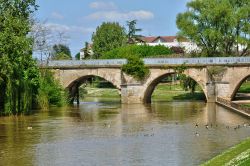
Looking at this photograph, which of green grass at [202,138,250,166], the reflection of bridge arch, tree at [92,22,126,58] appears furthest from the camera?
tree at [92,22,126,58]

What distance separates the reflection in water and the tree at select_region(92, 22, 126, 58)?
218 ft

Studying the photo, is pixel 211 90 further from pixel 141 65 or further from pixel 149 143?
pixel 149 143

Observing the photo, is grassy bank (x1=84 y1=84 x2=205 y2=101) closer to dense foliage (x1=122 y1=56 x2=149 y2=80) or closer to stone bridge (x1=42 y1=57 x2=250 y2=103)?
stone bridge (x1=42 y1=57 x2=250 y2=103)

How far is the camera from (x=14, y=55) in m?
42.4

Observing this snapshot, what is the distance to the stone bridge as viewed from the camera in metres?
62.6

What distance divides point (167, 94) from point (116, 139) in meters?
54.2

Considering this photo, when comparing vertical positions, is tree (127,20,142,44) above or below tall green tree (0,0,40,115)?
above

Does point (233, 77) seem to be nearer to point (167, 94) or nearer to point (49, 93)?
point (49, 93)

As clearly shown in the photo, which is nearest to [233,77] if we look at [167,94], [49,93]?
[49,93]

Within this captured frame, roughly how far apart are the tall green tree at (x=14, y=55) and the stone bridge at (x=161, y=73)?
16.2 metres

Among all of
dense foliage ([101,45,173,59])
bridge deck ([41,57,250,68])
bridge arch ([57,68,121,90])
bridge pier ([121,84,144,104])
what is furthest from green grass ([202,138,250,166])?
dense foliage ([101,45,173,59])

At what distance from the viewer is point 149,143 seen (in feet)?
95.4

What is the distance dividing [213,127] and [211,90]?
2713 cm

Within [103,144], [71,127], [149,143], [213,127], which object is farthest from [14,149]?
[213,127]
